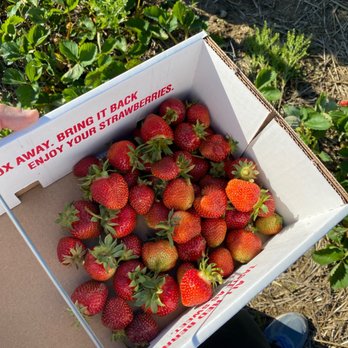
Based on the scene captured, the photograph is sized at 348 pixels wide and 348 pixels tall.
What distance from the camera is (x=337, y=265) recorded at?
1.58 m

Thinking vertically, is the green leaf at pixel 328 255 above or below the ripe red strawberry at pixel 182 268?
below

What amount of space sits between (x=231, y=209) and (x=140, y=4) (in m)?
1.05

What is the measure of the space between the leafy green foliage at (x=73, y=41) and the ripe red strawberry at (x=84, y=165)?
29cm

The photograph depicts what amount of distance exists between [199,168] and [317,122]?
20.1 inches

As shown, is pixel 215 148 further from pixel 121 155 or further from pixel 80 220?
pixel 80 220

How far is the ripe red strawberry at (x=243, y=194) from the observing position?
1.26 metres

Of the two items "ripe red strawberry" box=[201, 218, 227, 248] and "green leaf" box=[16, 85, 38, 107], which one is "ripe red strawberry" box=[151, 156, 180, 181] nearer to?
"ripe red strawberry" box=[201, 218, 227, 248]

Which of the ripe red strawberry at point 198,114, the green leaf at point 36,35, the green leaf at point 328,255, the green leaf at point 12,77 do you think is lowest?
the green leaf at point 328,255

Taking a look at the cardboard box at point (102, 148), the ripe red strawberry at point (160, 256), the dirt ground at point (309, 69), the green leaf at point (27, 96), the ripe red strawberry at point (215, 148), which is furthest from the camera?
the dirt ground at point (309, 69)

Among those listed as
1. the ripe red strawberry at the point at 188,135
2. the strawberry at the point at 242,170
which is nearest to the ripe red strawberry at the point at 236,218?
the strawberry at the point at 242,170

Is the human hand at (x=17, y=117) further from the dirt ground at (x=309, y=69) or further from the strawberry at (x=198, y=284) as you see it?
the dirt ground at (x=309, y=69)

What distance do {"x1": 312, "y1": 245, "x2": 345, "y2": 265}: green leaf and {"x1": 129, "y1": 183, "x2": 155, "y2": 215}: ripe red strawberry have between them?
2.19 ft

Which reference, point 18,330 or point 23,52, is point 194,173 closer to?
point 18,330

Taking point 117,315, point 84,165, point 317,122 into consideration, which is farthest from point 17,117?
point 317,122
